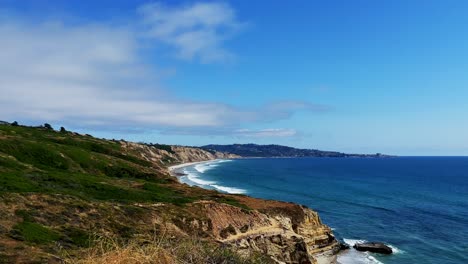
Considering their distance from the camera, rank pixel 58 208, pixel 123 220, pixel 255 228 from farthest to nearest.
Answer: pixel 255 228 → pixel 123 220 → pixel 58 208

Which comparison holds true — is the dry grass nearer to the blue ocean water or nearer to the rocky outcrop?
the rocky outcrop

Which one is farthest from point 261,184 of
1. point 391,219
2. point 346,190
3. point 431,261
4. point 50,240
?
point 50,240

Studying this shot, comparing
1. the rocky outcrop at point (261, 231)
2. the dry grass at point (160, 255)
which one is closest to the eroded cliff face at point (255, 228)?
the rocky outcrop at point (261, 231)

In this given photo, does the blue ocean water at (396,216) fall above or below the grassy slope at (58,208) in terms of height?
below

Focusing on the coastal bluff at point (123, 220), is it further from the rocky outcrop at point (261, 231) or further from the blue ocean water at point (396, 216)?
the blue ocean water at point (396, 216)

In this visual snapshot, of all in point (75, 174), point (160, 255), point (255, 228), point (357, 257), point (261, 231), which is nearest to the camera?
point (160, 255)

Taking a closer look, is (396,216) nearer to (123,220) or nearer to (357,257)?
(357,257)

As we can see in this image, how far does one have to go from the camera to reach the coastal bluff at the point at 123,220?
13203 millimetres

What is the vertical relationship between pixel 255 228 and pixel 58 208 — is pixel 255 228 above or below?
below

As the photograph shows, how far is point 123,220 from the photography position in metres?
32.3

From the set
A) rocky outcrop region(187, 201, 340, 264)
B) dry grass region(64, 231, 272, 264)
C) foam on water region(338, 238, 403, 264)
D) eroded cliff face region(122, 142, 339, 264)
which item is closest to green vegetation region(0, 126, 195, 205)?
eroded cliff face region(122, 142, 339, 264)

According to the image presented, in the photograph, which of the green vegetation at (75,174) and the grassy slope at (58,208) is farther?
the green vegetation at (75,174)

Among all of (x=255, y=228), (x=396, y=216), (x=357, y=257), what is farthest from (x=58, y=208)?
(x=396, y=216)

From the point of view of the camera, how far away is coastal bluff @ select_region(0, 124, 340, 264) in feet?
43.3
